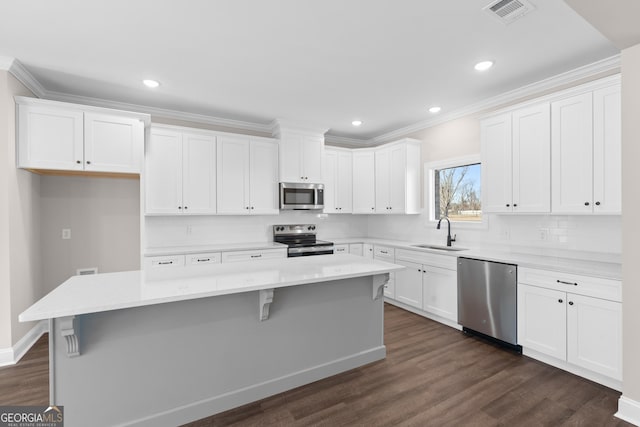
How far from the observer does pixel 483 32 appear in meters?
2.30

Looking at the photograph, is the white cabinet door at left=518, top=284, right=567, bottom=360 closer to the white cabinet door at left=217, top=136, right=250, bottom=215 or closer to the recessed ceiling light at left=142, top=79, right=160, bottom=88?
the white cabinet door at left=217, top=136, right=250, bottom=215

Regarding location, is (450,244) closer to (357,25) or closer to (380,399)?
(380,399)

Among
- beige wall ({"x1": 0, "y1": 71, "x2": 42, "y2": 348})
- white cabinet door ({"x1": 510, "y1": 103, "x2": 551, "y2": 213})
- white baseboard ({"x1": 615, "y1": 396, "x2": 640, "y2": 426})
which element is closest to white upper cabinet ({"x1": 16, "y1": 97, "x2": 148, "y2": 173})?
beige wall ({"x1": 0, "y1": 71, "x2": 42, "y2": 348})

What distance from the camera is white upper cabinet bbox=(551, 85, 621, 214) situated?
7.99 ft

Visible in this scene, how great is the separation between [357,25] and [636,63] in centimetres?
186

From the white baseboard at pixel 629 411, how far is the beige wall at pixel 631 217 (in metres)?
0.03

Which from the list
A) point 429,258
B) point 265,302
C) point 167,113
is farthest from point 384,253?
point 167,113

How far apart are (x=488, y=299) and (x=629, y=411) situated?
1.25 m

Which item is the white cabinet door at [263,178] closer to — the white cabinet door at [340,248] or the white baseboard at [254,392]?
the white cabinet door at [340,248]

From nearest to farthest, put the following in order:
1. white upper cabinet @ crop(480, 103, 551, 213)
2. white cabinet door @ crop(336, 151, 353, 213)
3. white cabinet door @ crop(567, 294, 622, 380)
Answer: white cabinet door @ crop(567, 294, 622, 380), white upper cabinet @ crop(480, 103, 551, 213), white cabinet door @ crop(336, 151, 353, 213)

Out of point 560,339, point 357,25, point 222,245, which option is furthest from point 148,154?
point 560,339

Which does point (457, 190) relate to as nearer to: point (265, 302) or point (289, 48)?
point (289, 48)

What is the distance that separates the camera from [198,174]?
13.1ft

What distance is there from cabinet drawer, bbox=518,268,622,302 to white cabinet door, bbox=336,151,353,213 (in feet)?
9.45
